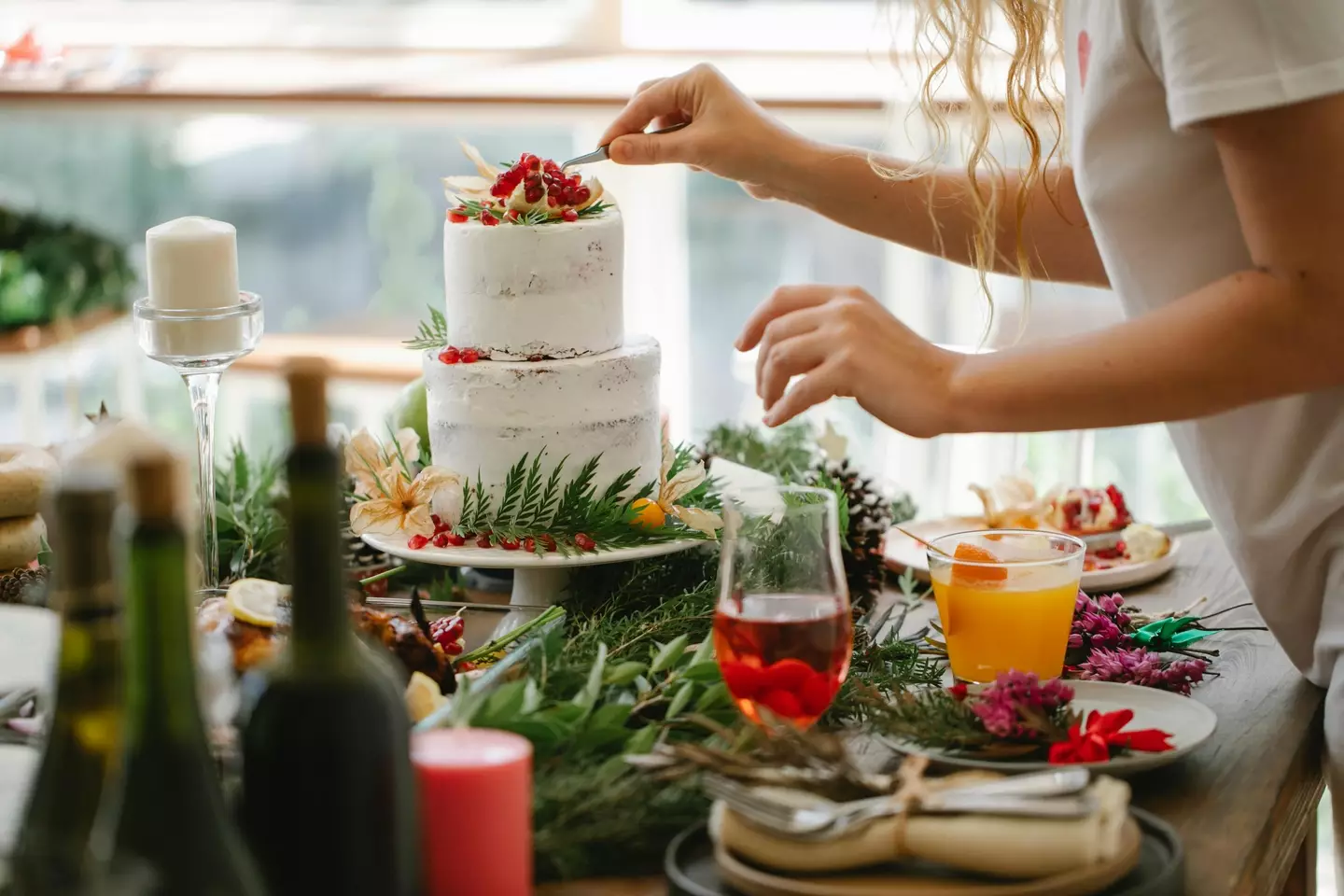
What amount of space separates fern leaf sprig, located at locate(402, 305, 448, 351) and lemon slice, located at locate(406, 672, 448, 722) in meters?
0.60

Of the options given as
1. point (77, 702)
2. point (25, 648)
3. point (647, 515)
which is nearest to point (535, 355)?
point (647, 515)

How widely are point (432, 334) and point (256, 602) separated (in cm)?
61

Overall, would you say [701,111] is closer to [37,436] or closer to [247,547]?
[247,547]

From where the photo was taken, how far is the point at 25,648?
93 cm

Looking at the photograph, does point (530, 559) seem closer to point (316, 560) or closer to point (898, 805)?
point (898, 805)

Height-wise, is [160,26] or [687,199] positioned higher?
[160,26]

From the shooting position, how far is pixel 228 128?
3674mm

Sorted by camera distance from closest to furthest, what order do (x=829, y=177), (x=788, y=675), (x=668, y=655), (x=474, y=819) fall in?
(x=474, y=819)
(x=788, y=675)
(x=668, y=655)
(x=829, y=177)

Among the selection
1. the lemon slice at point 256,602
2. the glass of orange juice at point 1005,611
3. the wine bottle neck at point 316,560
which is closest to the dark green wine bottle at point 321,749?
the wine bottle neck at point 316,560

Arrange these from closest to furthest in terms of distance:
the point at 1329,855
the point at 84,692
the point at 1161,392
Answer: the point at 84,692 < the point at 1161,392 < the point at 1329,855

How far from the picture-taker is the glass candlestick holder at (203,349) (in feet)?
3.91

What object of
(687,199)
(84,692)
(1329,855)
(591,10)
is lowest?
(1329,855)

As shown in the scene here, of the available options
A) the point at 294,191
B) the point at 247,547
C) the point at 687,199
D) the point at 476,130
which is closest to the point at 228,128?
the point at 294,191

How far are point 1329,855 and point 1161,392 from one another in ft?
7.21
